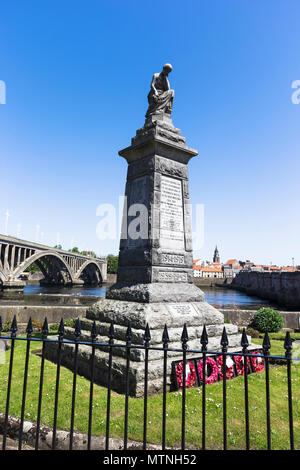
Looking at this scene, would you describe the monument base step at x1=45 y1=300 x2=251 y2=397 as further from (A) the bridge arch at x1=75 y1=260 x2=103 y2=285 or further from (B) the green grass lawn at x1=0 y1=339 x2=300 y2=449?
(A) the bridge arch at x1=75 y1=260 x2=103 y2=285

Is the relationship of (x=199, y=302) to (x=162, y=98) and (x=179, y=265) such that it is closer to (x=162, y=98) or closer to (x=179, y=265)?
(x=179, y=265)

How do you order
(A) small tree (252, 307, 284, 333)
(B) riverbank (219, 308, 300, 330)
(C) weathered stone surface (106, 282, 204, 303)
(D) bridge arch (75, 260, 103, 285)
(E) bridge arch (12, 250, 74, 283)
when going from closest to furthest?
(C) weathered stone surface (106, 282, 204, 303) → (A) small tree (252, 307, 284, 333) → (B) riverbank (219, 308, 300, 330) → (E) bridge arch (12, 250, 74, 283) → (D) bridge arch (75, 260, 103, 285)

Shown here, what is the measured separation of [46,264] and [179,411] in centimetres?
6598

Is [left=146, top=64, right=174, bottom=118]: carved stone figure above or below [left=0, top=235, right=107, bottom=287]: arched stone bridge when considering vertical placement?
above

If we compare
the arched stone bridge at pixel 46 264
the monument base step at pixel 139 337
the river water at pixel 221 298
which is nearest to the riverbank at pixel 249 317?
the monument base step at pixel 139 337

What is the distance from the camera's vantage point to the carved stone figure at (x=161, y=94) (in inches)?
318

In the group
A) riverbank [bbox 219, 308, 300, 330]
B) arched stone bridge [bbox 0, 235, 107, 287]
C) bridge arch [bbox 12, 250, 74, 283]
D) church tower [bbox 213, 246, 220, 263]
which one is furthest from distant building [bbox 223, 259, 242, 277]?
riverbank [bbox 219, 308, 300, 330]

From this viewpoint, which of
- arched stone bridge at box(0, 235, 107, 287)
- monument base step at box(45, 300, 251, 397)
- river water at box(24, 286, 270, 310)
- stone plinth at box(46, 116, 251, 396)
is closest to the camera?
monument base step at box(45, 300, 251, 397)

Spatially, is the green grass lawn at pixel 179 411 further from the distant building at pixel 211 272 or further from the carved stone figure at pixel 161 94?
the distant building at pixel 211 272

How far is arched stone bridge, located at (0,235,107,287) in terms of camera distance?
42.6 metres

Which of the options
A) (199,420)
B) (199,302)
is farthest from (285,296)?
(199,420)

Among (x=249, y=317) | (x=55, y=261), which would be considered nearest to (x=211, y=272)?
(x=55, y=261)

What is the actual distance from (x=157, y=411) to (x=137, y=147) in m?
5.95

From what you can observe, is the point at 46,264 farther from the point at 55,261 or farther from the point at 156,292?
the point at 156,292
